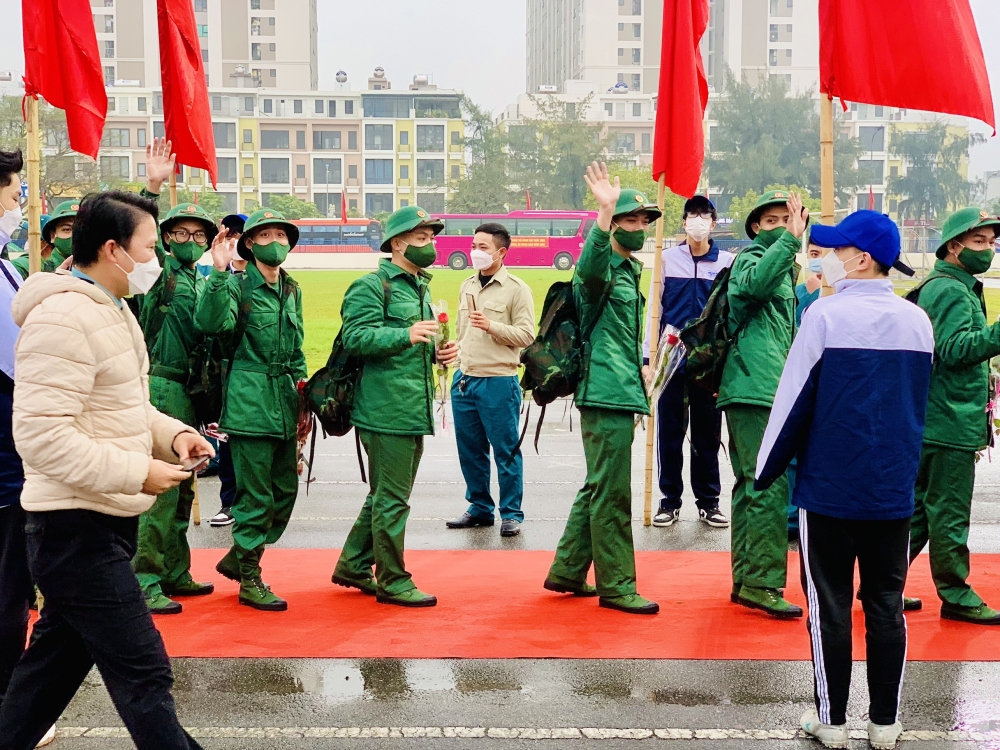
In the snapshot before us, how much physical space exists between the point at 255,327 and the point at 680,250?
11.9 ft

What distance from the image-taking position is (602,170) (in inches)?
235

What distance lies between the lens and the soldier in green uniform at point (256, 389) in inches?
252

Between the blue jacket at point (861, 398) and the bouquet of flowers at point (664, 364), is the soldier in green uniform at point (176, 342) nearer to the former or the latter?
the bouquet of flowers at point (664, 364)

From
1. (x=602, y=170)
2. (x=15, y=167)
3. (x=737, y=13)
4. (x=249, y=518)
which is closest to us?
(x=15, y=167)

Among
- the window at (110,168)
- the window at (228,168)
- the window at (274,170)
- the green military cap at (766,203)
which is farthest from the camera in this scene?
the window at (274,170)

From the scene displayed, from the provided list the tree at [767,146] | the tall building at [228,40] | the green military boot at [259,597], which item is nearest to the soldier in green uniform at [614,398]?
the green military boot at [259,597]

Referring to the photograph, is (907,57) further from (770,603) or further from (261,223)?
(261,223)

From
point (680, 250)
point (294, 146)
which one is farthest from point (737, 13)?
point (680, 250)

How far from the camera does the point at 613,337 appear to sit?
21.1 feet

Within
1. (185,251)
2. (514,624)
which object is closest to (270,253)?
(185,251)

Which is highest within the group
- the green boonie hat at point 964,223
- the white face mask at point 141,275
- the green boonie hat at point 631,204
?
the green boonie hat at point 631,204

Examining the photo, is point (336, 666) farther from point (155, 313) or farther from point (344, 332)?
point (155, 313)

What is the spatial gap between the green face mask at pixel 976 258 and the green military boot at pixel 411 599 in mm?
3283

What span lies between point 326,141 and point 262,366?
97342mm
